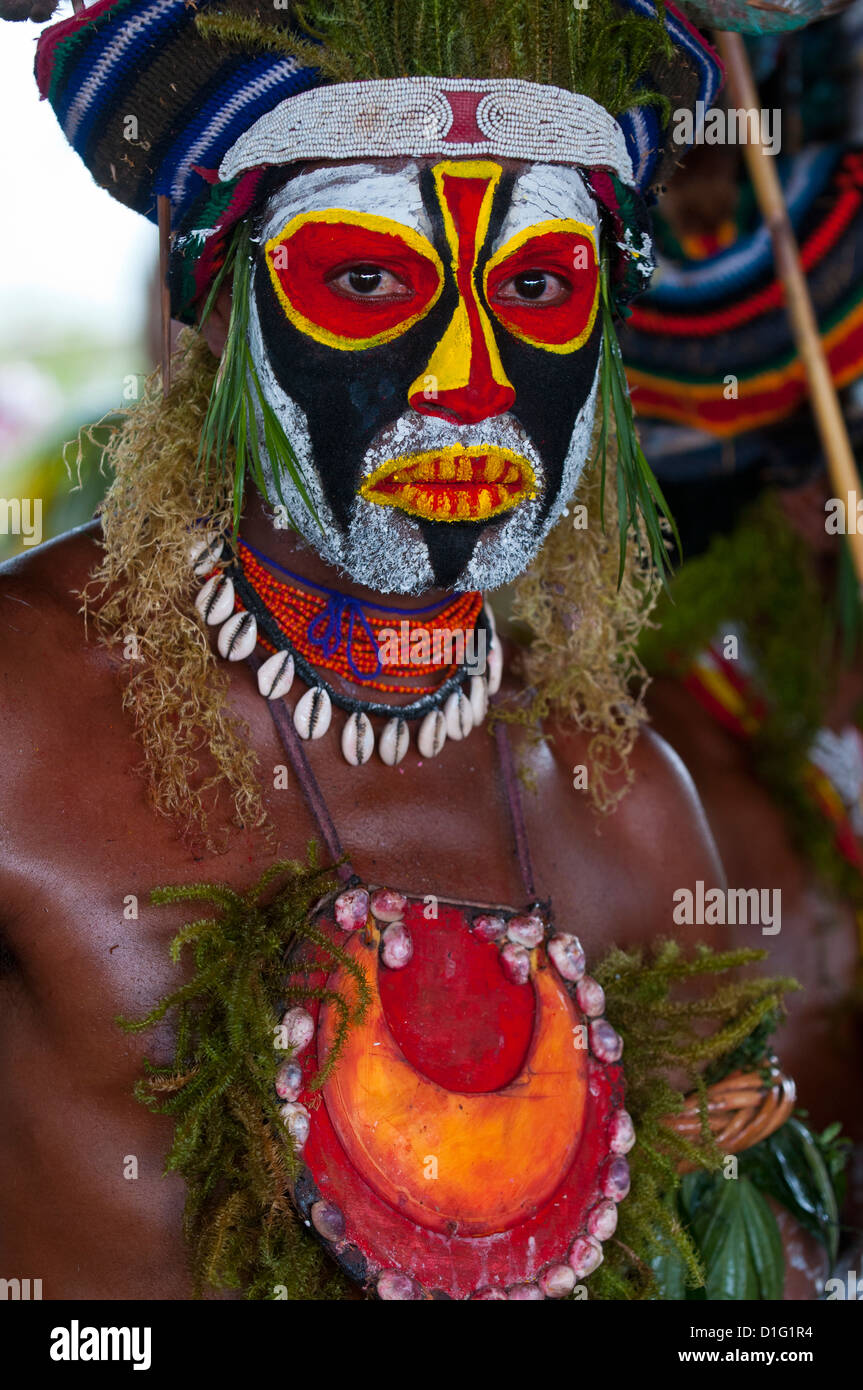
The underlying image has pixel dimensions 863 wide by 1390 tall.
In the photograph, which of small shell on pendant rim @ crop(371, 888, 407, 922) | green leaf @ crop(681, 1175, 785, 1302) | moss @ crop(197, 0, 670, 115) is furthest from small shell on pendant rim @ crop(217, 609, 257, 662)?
green leaf @ crop(681, 1175, 785, 1302)

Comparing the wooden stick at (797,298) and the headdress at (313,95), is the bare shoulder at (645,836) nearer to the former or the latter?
the headdress at (313,95)

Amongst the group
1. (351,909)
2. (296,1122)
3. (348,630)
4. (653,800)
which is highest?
(348,630)

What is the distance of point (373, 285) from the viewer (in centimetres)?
182

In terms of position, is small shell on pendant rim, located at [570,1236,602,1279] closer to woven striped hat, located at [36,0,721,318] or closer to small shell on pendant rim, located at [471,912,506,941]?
small shell on pendant rim, located at [471,912,506,941]

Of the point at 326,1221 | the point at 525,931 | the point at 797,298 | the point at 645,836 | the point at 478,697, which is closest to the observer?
the point at 326,1221

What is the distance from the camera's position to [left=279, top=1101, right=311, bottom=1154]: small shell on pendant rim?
173 centimetres

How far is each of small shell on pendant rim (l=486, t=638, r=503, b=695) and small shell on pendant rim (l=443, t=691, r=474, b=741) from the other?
6 cm

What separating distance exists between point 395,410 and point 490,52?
1.53 ft

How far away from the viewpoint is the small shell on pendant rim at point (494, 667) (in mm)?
2158

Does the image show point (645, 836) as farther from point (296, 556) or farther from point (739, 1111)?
point (296, 556)

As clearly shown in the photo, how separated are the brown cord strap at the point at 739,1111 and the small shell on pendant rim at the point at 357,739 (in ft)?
2.15

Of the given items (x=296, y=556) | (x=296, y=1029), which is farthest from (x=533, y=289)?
(x=296, y=1029)

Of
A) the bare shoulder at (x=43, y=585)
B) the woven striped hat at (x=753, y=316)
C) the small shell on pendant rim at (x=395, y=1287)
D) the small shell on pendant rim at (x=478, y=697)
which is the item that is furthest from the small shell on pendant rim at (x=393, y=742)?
the woven striped hat at (x=753, y=316)

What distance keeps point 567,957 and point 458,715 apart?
0.37 m
